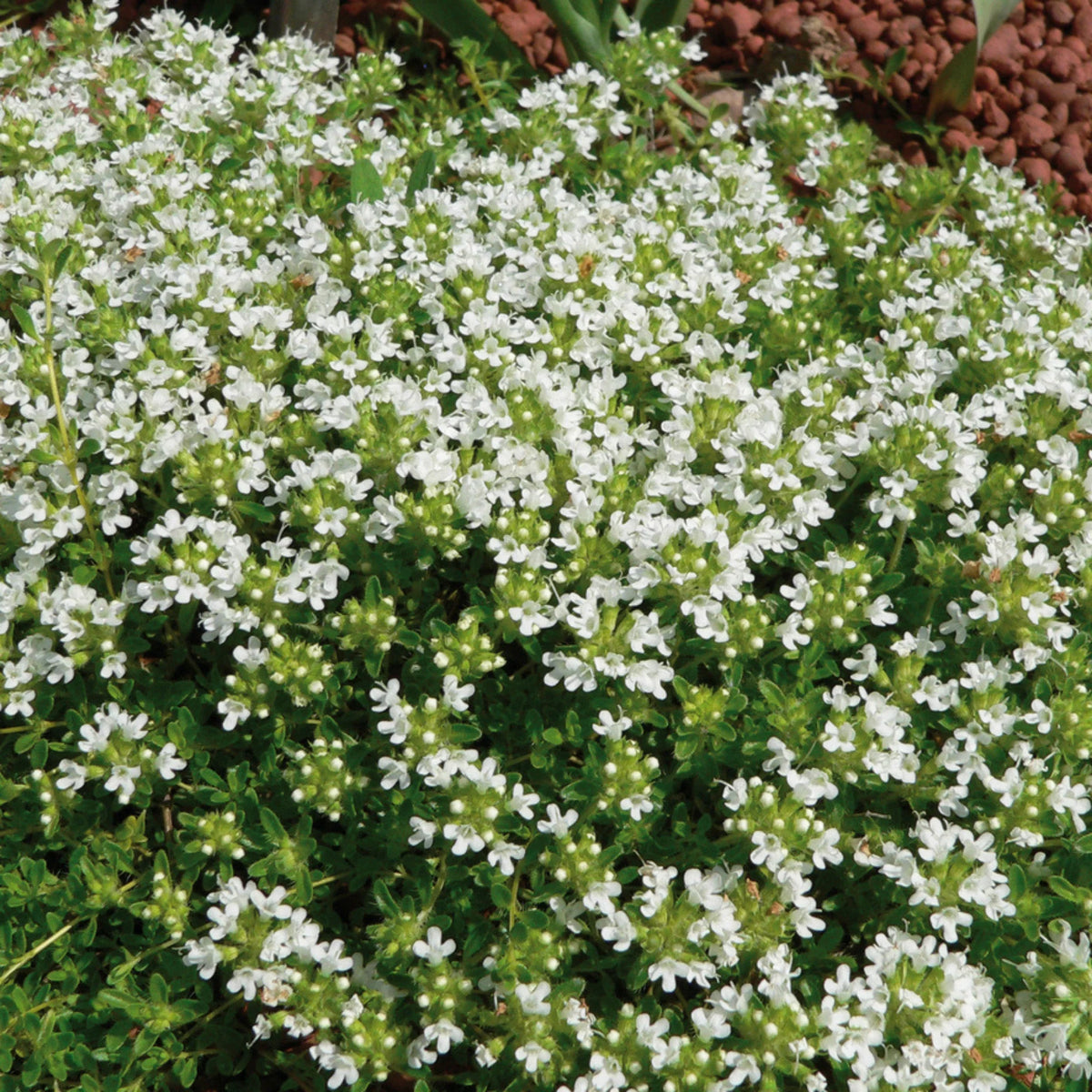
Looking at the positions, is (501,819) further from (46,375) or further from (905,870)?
(46,375)

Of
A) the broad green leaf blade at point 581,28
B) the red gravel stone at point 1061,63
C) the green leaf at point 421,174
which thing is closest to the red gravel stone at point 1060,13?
the red gravel stone at point 1061,63

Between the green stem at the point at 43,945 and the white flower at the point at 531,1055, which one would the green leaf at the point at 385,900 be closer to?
the white flower at the point at 531,1055

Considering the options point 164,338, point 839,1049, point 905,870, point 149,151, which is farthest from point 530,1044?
point 149,151

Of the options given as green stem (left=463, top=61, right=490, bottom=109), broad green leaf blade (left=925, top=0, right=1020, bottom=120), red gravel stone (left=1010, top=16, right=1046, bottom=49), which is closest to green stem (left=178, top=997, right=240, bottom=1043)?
green stem (left=463, top=61, right=490, bottom=109)

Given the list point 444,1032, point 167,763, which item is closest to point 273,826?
point 167,763

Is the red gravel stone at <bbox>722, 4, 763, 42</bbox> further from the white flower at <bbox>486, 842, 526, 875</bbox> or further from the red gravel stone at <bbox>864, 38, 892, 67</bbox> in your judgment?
the white flower at <bbox>486, 842, 526, 875</bbox>

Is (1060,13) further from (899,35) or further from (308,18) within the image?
(308,18)
